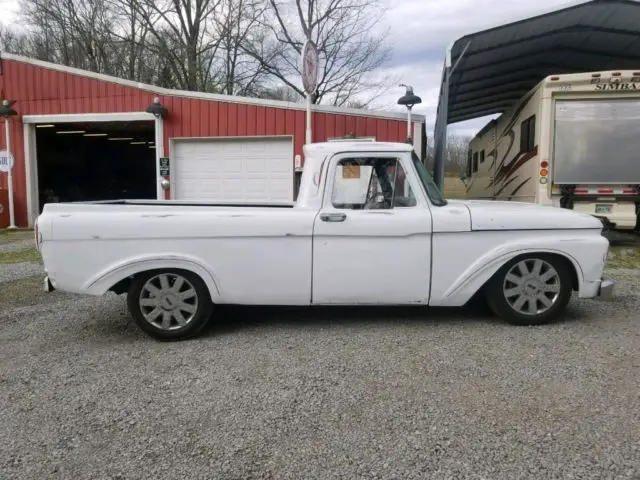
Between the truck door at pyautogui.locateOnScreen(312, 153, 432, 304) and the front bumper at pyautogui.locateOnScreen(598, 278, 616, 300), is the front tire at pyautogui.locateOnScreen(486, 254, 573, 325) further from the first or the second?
the truck door at pyautogui.locateOnScreen(312, 153, 432, 304)

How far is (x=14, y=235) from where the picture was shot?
476 inches

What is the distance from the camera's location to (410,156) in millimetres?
4562

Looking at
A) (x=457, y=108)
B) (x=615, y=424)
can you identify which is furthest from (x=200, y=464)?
(x=457, y=108)

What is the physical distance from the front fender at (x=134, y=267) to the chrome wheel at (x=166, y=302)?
4.5 inches

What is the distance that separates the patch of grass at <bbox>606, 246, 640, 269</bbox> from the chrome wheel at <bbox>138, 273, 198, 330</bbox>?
643cm

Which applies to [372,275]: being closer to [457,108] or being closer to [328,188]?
[328,188]

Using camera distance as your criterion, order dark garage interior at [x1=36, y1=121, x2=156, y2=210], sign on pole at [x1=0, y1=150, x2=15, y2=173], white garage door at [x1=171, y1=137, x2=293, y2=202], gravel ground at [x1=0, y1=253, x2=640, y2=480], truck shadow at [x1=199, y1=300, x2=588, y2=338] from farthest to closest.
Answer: dark garage interior at [x1=36, y1=121, x2=156, y2=210], sign on pole at [x1=0, y1=150, x2=15, y2=173], white garage door at [x1=171, y1=137, x2=293, y2=202], truck shadow at [x1=199, y1=300, x2=588, y2=338], gravel ground at [x1=0, y1=253, x2=640, y2=480]

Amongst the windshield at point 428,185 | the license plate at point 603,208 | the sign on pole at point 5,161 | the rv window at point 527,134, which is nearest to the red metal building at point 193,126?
the sign on pole at point 5,161

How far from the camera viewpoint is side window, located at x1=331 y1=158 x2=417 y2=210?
4461mm

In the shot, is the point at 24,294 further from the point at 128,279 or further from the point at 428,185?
the point at 428,185

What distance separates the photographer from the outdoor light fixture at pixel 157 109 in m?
12.0

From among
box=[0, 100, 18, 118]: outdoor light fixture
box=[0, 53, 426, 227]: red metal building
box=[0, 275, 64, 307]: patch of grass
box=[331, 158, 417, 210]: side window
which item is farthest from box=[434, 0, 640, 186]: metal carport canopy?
box=[0, 100, 18, 118]: outdoor light fixture

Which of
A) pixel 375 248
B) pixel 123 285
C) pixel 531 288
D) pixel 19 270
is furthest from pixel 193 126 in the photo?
pixel 531 288

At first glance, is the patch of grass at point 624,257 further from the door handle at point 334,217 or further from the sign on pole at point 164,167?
the sign on pole at point 164,167
